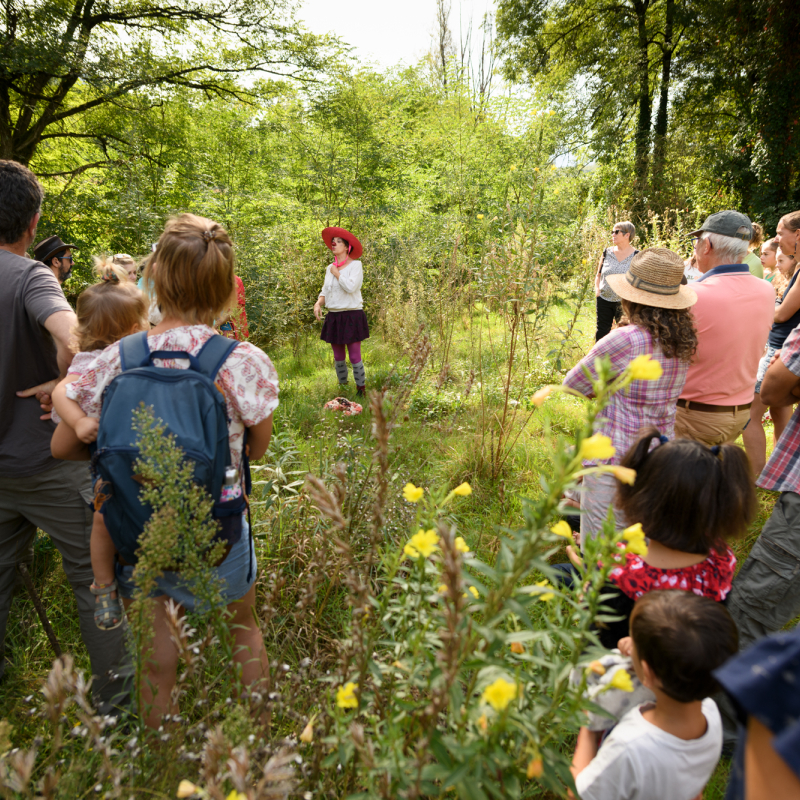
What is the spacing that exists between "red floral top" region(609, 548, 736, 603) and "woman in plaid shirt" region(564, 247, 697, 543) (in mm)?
475

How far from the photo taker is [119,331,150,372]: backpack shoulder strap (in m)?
1.34

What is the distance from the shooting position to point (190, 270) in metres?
1.39

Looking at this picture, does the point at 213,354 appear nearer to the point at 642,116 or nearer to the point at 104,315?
the point at 104,315

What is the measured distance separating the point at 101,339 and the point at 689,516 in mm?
2005

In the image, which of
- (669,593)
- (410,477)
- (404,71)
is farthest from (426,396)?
(404,71)

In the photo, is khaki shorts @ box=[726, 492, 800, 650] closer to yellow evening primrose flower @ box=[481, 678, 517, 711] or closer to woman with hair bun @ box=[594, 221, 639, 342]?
yellow evening primrose flower @ box=[481, 678, 517, 711]

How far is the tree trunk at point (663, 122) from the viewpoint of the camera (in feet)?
42.2

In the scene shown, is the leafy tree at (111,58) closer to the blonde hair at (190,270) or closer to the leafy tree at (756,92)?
the blonde hair at (190,270)

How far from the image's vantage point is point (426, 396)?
15.9ft

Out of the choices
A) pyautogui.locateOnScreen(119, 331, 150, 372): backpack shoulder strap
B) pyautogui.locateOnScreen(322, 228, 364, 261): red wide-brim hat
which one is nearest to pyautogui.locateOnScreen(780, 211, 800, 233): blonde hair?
pyautogui.locateOnScreen(322, 228, 364, 261): red wide-brim hat

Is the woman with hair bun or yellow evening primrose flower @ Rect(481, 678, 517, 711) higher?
the woman with hair bun

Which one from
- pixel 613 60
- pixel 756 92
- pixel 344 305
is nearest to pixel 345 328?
pixel 344 305

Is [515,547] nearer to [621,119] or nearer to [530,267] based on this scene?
[530,267]

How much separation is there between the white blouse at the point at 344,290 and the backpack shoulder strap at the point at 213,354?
392cm
